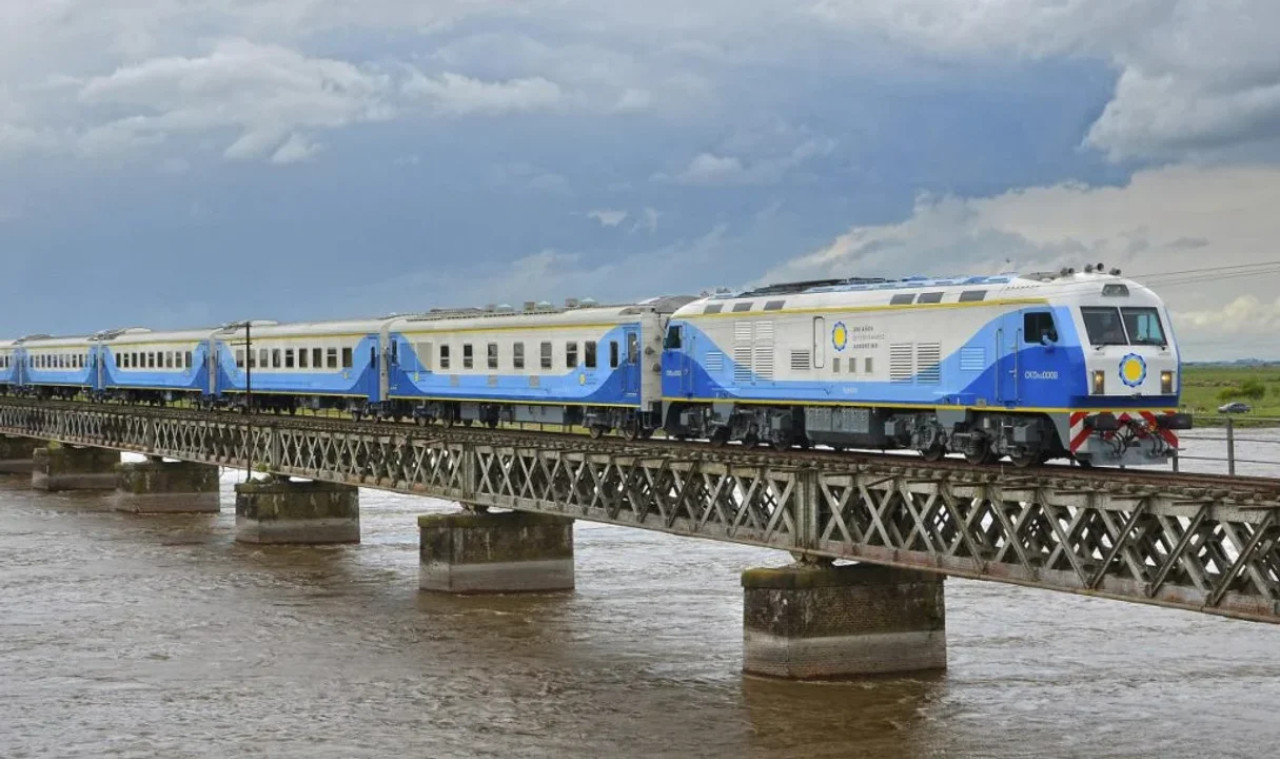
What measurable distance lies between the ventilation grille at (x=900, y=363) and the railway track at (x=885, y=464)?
1.68 metres

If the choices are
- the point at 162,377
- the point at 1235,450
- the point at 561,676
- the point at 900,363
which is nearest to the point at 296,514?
the point at 561,676

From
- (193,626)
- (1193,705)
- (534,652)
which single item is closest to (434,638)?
(534,652)

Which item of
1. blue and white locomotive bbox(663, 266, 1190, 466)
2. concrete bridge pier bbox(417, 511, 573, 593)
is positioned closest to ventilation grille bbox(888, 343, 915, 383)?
blue and white locomotive bbox(663, 266, 1190, 466)

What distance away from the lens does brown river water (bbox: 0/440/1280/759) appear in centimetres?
3025

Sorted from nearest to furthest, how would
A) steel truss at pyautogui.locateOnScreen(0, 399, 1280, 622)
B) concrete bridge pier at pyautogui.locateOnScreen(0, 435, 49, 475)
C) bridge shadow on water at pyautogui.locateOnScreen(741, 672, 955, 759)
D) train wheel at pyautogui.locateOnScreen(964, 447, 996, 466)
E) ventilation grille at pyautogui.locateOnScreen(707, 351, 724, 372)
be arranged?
steel truss at pyautogui.locateOnScreen(0, 399, 1280, 622), bridge shadow on water at pyautogui.locateOnScreen(741, 672, 955, 759), train wheel at pyautogui.locateOnScreen(964, 447, 996, 466), ventilation grille at pyautogui.locateOnScreen(707, 351, 724, 372), concrete bridge pier at pyautogui.locateOnScreen(0, 435, 49, 475)

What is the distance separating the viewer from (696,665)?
1442 inches

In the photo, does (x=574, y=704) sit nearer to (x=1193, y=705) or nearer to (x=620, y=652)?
(x=620, y=652)

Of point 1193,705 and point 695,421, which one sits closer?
point 1193,705

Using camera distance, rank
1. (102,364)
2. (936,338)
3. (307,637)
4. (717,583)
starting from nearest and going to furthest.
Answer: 1. (936,338)
2. (307,637)
3. (717,583)
4. (102,364)

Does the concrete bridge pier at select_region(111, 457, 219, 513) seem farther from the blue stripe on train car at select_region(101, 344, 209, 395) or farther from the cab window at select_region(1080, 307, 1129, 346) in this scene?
the cab window at select_region(1080, 307, 1129, 346)

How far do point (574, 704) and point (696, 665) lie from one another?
13.3ft

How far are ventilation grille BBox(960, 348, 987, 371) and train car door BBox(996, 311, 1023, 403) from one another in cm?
45

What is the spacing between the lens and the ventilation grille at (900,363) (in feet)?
117

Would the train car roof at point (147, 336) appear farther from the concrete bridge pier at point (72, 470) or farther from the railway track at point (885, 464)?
the railway track at point (885, 464)
